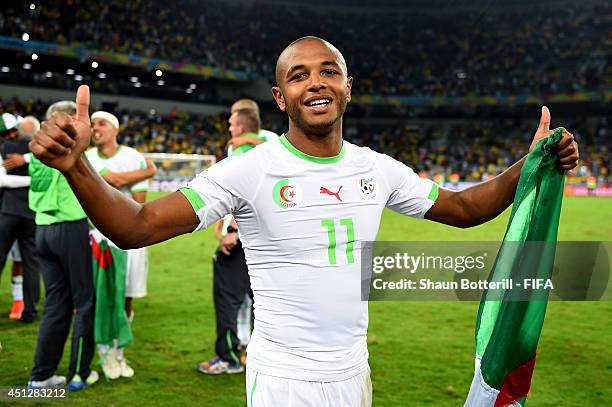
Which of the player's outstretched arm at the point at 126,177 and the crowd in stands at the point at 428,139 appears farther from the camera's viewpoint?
the crowd in stands at the point at 428,139

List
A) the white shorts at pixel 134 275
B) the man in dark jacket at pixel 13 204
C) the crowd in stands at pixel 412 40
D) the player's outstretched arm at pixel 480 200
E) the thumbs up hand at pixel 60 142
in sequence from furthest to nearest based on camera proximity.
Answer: the crowd in stands at pixel 412 40 < the man in dark jacket at pixel 13 204 < the white shorts at pixel 134 275 < the player's outstretched arm at pixel 480 200 < the thumbs up hand at pixel 60 142

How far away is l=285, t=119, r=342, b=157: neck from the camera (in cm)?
229

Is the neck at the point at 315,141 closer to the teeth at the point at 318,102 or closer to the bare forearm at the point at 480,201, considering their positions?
the teeth at the point at 318,102

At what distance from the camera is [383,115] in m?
50.1

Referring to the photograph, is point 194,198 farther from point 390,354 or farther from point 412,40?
point 412,40

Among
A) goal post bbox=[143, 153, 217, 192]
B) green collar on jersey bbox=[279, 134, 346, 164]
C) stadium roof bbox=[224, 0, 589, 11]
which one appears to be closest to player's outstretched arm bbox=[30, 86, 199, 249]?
green collar on jersey bbox=[279, 134, 346, 164]

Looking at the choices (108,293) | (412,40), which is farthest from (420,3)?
(108,293)

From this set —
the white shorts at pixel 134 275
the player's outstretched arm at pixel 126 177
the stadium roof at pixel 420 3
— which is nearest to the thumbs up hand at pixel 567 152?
the player's outstretched arm at pixel 126 177

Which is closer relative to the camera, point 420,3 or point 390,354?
point 390,354

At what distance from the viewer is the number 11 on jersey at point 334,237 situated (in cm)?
222

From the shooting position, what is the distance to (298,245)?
220 centimetres

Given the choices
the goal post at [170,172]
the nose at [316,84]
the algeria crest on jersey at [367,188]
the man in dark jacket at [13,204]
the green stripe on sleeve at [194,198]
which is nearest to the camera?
the green stripe on sleeve at [194,198]

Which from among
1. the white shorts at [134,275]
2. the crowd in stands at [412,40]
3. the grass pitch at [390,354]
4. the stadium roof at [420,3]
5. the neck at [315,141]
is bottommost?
the grass pitch at [390,354]

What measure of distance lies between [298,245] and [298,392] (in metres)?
0.50
